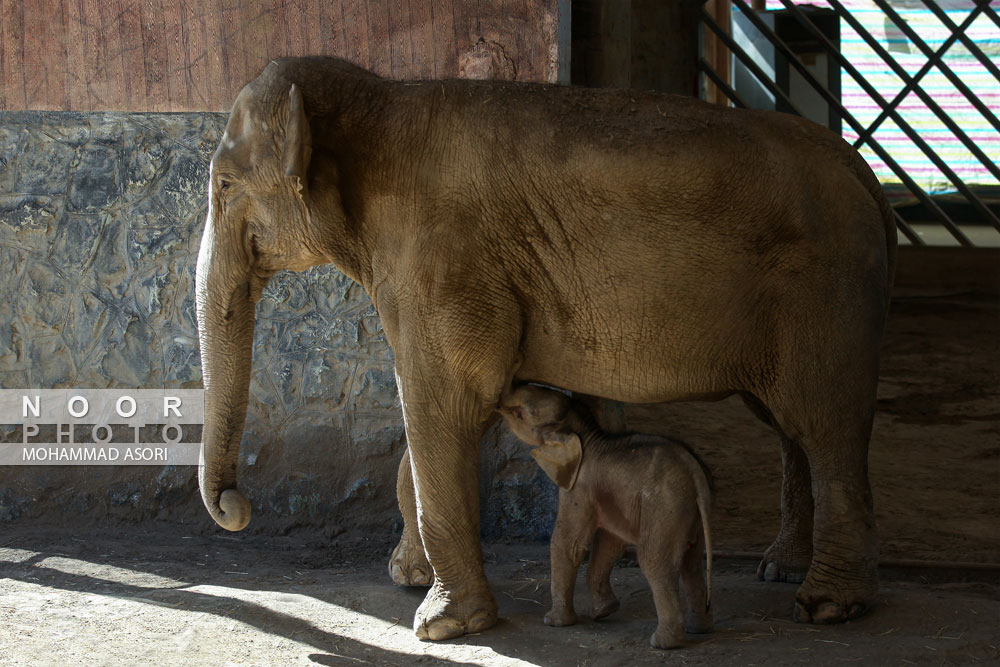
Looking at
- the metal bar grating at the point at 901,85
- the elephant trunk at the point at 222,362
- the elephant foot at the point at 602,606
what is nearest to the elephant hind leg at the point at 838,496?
the elephant foot at the point at 602,606

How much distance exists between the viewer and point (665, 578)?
13.7ft

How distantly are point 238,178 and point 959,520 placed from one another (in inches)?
146

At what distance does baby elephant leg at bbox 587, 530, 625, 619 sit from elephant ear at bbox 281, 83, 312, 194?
167cm

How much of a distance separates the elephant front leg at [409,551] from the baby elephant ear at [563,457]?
0.84 meters

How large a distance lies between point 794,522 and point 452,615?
154cm

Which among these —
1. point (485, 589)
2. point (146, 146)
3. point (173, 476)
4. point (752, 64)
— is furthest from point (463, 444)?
point (752, 64)

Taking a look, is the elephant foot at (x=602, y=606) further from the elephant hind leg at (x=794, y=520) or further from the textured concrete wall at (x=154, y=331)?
the textured concrete wall at (x=154, y=331)

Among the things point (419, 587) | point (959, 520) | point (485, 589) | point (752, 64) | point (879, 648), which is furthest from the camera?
point (752, 64)

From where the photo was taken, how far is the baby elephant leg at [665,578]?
418cm

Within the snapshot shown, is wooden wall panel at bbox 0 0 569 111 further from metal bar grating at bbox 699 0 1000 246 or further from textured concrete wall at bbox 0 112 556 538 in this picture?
metal bar grating at bbox 699 0 1000 246

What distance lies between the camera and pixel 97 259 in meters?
6.52

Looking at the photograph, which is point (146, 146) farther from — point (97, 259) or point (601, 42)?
point (601, 42)

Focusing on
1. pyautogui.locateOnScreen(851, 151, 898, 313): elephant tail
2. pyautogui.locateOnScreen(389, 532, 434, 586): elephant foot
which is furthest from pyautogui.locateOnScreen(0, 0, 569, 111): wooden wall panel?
pyautogui.locateOnScreen(389, 532, 434, 586): elephant foot

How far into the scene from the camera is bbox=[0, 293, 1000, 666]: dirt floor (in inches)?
169
